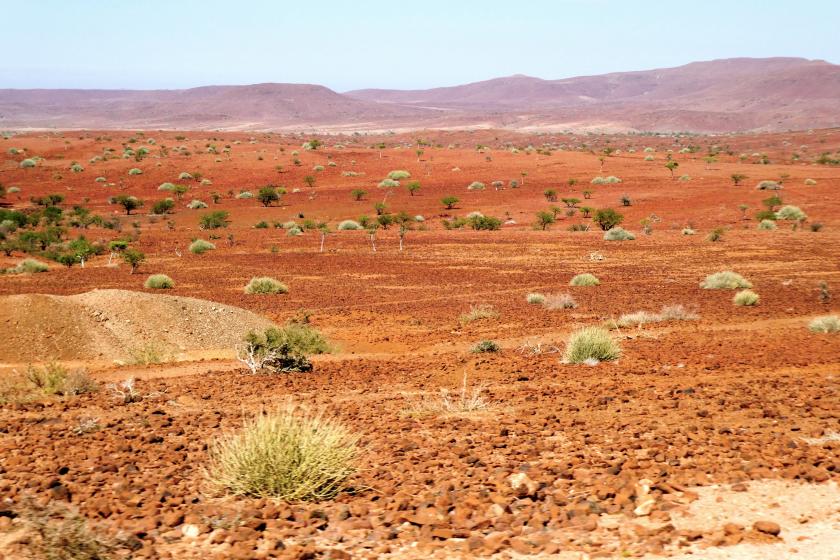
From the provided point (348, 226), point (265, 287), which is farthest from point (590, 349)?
point (348, 226)

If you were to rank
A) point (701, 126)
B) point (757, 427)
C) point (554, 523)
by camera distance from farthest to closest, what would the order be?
point (701, 126) < point (757, 427) < point (554, 523)

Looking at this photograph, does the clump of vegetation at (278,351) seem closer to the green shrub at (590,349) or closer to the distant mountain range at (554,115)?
the green shrub at (590,349)

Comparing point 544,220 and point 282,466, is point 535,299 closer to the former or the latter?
point 282,466

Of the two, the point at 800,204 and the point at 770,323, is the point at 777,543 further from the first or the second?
the point at 800,204

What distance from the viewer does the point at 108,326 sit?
49.5 feet

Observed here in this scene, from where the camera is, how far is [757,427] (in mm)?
7594

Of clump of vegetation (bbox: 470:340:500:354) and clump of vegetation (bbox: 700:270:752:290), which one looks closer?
clump of vegetation (bbox: 470:340:500:354)

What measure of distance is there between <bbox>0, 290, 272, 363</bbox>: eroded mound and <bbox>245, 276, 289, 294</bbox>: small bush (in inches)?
248

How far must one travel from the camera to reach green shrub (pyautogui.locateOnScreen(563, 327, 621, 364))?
11906 millimetres

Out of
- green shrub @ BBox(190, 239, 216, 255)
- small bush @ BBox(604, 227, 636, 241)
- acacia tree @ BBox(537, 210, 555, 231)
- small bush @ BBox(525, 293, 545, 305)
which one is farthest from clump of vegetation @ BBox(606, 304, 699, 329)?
acacia tree @ BBox(537, 210, 555, 231)

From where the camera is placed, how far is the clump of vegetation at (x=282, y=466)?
229 inches

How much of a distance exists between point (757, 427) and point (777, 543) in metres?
2.78

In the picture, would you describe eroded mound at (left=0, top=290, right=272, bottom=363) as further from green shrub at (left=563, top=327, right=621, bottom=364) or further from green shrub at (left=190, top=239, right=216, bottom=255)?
green shrub at (left=190, top=239, right=216, bottom=255)

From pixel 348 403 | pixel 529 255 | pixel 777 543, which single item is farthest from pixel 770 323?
pixel 529 255
